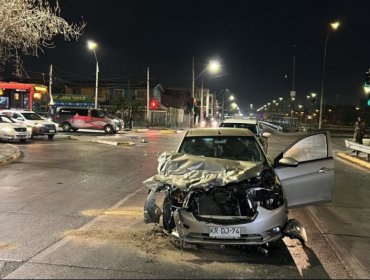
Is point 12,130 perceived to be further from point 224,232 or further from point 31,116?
point 224,232

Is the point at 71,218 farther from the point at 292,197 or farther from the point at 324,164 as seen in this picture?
the point at 324,164

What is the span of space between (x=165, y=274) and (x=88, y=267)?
93cm

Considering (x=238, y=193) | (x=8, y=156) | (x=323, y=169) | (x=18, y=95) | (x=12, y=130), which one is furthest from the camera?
(x=18, y=95)

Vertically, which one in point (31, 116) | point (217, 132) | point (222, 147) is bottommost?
point (31, 116)

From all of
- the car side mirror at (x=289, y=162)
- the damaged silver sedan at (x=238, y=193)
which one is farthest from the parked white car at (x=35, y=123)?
the car side mirror at (x=289, y=162)

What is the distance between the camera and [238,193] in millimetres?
6152

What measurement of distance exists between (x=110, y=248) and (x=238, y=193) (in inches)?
73.2

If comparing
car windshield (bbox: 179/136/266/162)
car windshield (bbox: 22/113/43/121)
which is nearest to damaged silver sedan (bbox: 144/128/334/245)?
car windshield (bbox: 179/136/266/162)

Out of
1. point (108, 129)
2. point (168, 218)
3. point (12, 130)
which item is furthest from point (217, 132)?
point (108, 129)

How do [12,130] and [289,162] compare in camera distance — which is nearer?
[289,162]

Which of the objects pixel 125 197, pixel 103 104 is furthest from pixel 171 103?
pixel 125 197

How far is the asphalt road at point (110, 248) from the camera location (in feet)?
17.9

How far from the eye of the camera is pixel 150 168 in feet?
50.7

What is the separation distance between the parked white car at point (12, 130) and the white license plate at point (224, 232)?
66.9 feet
